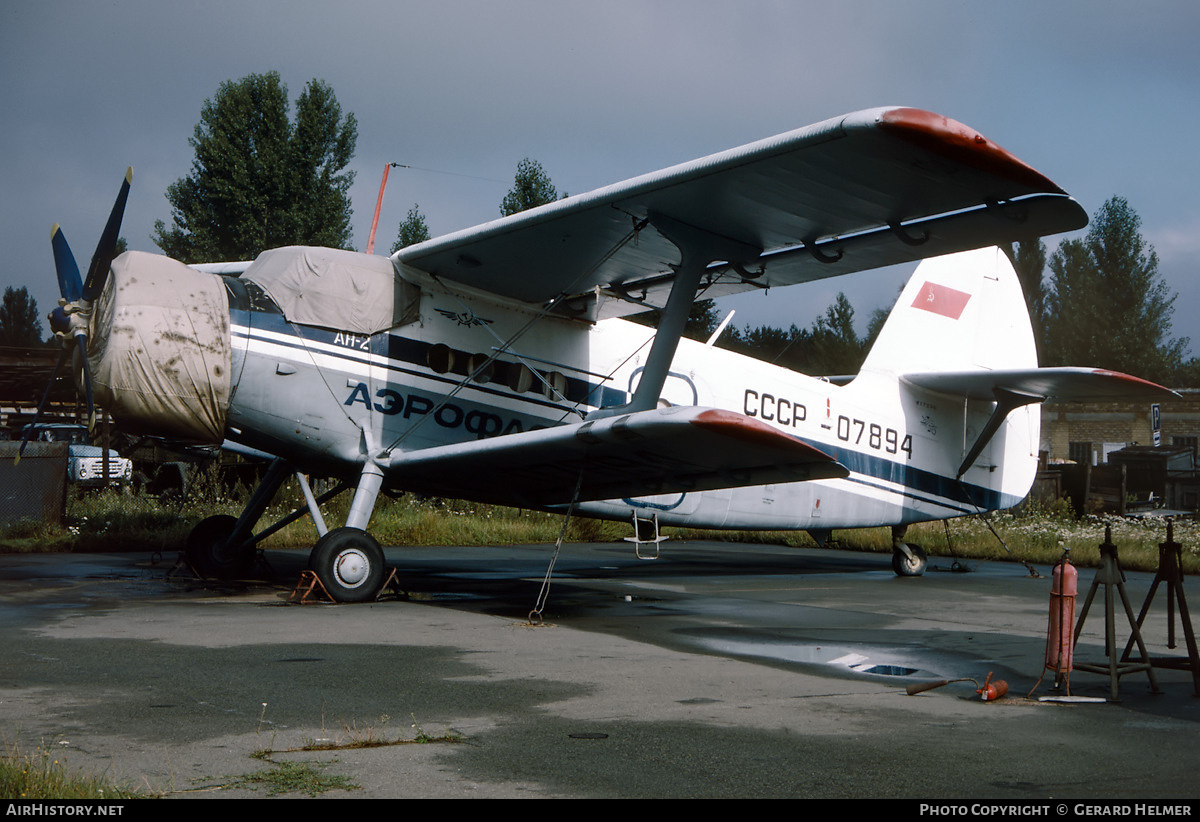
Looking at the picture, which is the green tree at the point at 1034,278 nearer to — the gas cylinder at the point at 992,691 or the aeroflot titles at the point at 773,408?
the aeroflot titles at the point at 773,408

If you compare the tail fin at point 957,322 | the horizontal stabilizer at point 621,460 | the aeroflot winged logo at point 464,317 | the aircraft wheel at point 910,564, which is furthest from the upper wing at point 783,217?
the aircraft wheel at point 910,564

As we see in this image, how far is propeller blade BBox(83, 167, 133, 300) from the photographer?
8.17m

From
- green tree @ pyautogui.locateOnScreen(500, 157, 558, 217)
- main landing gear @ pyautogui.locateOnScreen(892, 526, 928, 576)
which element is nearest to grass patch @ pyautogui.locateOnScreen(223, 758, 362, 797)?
main landing gear @ pyautogui.locateOnScreen(892, 526, 928, 576)

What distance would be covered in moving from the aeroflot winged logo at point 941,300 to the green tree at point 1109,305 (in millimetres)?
50536

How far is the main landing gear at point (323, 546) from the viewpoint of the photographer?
8.26 m

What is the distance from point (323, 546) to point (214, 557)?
2.68 m

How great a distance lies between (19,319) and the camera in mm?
108312

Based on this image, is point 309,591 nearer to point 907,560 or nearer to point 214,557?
point 214,557

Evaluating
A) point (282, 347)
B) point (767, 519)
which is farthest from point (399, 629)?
point (767, 519)

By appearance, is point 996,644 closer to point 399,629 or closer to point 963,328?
point 399,629

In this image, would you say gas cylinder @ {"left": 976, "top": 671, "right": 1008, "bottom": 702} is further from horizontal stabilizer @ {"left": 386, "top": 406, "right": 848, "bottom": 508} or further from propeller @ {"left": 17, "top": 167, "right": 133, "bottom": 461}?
propeller @ {"left": 17, "top": 167, "right": 133, "bottom": 461}

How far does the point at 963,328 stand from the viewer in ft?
45.1

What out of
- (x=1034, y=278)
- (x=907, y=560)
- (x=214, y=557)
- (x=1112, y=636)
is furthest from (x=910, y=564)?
(x=1034, y=278)
